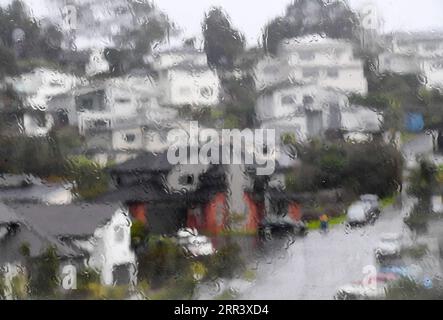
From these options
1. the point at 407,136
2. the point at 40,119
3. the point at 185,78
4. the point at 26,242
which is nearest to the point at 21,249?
the point at 26,242

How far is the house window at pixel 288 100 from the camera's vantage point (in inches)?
80.1

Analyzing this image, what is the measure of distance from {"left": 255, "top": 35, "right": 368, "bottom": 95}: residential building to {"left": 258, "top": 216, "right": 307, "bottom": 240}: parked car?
1.33 feet

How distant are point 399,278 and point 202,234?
1.92ft

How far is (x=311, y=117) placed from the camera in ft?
6.64

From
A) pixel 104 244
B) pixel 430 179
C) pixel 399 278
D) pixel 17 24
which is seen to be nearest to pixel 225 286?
pixel 104 244

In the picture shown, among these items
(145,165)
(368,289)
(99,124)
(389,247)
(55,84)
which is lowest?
(368,289)

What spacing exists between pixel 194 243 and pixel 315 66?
632 mm

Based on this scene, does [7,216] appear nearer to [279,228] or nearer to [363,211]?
[279,228]

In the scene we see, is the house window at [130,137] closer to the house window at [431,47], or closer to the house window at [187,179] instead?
the house window at [187,179]

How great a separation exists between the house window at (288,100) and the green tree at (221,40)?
0.19 m

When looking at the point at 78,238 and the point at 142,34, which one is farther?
the point at 142,34

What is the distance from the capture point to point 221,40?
206 cm

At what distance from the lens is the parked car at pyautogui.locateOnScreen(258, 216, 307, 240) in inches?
79.3
